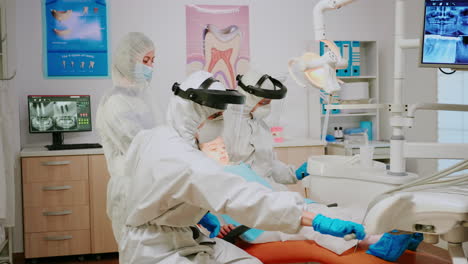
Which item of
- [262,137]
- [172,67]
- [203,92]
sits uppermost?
[172,67]

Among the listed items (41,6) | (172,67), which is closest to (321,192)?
(172,67)

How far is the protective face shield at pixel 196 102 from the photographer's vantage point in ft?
6.04

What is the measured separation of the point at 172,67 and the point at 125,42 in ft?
4.35

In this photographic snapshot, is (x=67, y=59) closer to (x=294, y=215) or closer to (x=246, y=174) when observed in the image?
(x=246, y=174)

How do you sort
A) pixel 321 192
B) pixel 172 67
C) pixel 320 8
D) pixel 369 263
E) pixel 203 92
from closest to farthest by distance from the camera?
pixel 203 92
pixel 369 263
pixel 320 8
pixel 321 192
pixel 172 67

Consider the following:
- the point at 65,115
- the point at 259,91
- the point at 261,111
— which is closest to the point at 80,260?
the point at 65,115

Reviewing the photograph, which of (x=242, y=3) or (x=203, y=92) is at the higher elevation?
(x=242, y=3)

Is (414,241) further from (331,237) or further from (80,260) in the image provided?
(80,260)

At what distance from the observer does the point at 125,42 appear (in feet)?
10.2

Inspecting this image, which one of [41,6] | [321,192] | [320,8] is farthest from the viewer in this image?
[41,6]

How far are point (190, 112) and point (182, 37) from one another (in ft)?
8.80

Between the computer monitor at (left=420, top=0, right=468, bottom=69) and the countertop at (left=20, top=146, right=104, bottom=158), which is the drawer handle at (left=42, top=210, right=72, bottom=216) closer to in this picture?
the countertop at (left=20, top=146, right=104, bottom=158)

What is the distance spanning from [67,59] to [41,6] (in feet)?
1.62

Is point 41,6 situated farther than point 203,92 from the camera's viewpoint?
Yes
